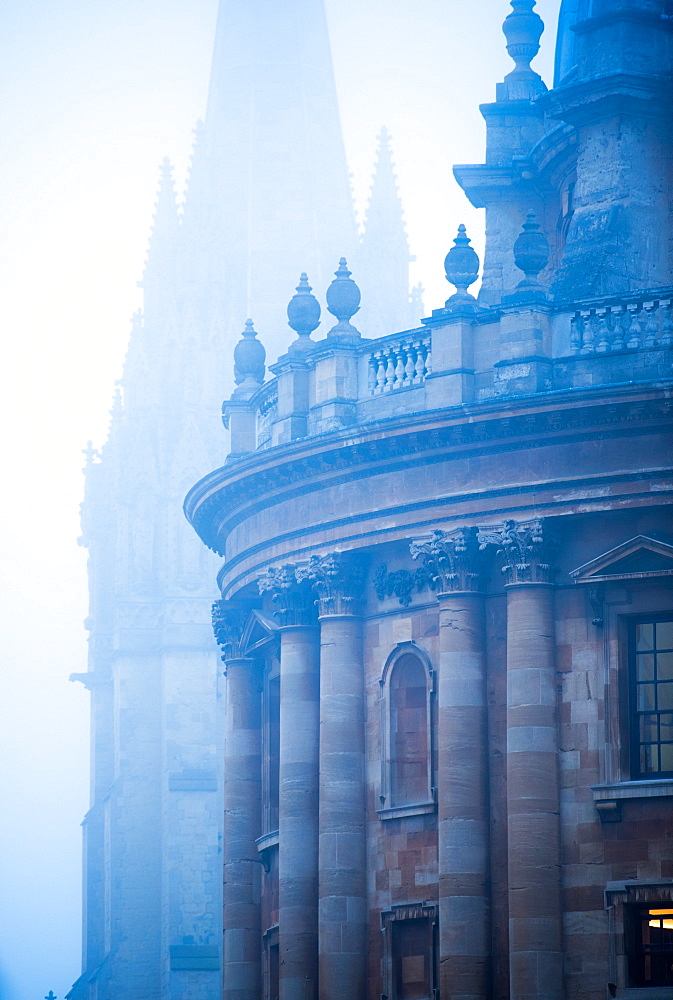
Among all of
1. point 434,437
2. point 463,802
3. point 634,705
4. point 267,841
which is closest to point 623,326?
point 434,437

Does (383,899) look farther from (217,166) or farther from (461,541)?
(217,166)

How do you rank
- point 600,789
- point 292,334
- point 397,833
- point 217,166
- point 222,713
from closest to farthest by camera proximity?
1. point 600,789
2. point 397,833
3. point 222,713
4. point 292,334
5. point 217,166

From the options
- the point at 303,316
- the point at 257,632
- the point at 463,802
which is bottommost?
the point at 463,802

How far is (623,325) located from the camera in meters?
38.4

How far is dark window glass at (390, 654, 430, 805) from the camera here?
39.9m

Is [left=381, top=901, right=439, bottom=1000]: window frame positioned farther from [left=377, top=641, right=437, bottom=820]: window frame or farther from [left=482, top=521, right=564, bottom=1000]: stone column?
[left=482, top=521, right=564, bottom=1000]: stone column

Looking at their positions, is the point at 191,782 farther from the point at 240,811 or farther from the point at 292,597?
the point at 292,597

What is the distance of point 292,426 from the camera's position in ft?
142

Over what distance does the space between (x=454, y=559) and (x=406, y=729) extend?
3.51 m

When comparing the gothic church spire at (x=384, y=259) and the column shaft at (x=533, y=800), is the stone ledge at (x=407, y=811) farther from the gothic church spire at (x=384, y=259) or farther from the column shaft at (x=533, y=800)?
the gothic church spire at (x=384, y=259)

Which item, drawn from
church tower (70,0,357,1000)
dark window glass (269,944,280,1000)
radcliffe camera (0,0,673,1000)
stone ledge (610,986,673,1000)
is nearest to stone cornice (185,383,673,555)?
radcliffe camera (0,0,673,1000)

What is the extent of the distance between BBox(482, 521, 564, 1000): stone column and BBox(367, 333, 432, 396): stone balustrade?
165 inches

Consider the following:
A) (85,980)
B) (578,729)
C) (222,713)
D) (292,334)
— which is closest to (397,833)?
(578,729)

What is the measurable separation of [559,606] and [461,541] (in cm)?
201
